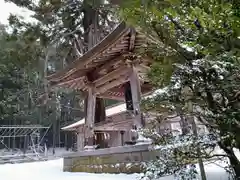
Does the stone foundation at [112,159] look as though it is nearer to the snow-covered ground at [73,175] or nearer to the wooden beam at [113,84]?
the snow-covered ground at [73,175]

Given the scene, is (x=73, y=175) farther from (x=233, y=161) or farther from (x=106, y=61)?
(x=233, y=161)

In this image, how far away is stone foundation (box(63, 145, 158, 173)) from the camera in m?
4.32

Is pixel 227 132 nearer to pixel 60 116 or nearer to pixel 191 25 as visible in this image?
pixel 191 25

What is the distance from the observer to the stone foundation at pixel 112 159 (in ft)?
14.2

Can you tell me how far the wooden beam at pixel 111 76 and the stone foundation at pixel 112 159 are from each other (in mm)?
1726

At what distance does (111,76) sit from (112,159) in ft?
6.52

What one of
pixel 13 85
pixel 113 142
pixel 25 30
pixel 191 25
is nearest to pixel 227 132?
pixel 191 25

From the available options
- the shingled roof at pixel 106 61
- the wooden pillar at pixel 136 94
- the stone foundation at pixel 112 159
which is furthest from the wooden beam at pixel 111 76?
the stone foundation at pixel 112 159

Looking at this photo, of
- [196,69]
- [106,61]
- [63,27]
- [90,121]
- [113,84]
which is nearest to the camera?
[196,69]

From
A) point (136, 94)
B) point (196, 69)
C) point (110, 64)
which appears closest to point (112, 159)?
point (136, 94)

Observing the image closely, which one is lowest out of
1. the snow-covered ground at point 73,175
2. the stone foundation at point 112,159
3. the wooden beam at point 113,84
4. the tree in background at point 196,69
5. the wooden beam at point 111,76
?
the snow-covered ground at point 73,175

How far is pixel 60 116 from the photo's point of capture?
2048 centimetres

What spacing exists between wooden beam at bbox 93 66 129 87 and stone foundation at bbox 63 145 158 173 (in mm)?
1726

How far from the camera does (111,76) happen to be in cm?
583
